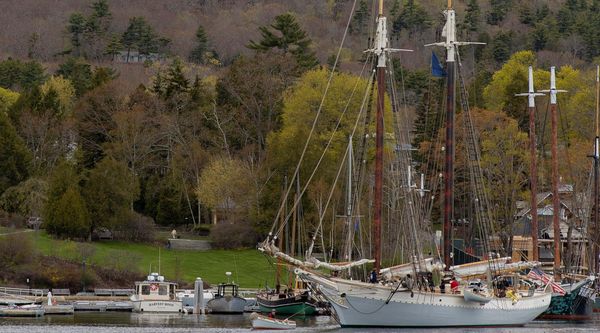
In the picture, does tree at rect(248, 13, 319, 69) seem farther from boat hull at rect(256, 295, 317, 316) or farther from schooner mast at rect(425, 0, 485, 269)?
schooner mast at rect(425, 0, 485, 269)

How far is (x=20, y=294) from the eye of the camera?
105m

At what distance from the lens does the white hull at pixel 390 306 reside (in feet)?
258

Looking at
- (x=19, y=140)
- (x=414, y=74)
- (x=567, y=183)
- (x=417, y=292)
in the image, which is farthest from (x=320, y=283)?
(x=414, y=74)

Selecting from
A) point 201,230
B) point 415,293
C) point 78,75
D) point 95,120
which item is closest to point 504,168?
point 201,230

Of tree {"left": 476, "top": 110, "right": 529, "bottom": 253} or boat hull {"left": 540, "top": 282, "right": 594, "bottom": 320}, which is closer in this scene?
boat hull {"left": 540, "top": 282, "right": 594, "bottom": 320}

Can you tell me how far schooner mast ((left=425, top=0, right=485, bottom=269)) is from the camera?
85438mm

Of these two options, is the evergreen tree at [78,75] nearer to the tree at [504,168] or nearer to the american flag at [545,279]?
the tree at [504,168]

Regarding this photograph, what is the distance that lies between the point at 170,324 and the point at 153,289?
1397 centimetres

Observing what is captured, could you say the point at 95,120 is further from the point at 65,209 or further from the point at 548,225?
the point at 548,225

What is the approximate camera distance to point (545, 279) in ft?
299

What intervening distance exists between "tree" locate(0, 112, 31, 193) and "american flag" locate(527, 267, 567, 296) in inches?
2193

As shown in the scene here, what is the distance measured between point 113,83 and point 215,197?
22.2 meters

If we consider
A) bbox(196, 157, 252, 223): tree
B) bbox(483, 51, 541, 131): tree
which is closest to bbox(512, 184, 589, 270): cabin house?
bbox(483, 51, 541, 131): tree

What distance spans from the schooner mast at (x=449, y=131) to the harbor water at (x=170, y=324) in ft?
18.6
